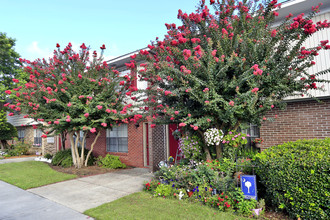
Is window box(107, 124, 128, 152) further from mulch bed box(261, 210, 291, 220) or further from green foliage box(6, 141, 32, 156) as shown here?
green foliage box(6, 141, 32, 156)

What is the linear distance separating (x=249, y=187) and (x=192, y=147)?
2.04 metres

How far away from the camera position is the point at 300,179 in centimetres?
371

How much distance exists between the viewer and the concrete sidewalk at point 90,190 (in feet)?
17.6

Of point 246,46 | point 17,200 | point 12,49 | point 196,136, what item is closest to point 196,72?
point 246,46

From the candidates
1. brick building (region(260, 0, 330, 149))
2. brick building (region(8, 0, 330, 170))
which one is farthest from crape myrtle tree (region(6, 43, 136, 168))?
brick building (region(260, 0, 330, 149))

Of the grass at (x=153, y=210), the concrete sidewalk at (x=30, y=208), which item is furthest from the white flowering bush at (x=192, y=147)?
the concrete sidewalk at (x=30, y=208)

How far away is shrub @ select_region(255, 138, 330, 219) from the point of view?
3.50m

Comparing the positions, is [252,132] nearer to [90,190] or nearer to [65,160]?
[90,190]

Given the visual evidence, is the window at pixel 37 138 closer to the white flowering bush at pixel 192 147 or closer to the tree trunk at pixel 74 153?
the tree trunk at pixel 74 153

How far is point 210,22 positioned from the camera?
5.76 m

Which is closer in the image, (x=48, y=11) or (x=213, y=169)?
(x=213, y=169)

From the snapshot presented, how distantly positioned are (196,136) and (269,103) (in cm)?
225

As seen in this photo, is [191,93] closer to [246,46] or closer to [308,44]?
[246,46]

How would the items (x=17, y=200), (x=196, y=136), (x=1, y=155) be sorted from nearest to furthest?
(x=17, y=200)
(x=196, y=136)
(x=1, y=155)
